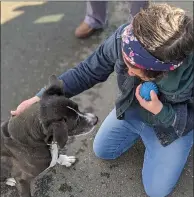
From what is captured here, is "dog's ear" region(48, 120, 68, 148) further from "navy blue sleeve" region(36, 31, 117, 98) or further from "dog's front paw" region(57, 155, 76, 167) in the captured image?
"dog's front paw" region(57, 155, 76, 167)

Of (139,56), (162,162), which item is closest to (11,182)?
(162,162)

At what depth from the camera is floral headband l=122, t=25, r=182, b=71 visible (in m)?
1.99

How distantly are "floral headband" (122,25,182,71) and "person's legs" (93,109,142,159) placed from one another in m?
0.77

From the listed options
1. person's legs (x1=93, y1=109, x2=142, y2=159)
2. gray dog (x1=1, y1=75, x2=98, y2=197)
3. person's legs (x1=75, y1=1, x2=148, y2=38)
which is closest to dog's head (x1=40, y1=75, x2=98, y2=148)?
gray dog (x1=1, y1=75, x2=98, y2=197)

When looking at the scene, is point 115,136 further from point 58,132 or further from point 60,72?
point 60,72

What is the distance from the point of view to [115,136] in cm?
292

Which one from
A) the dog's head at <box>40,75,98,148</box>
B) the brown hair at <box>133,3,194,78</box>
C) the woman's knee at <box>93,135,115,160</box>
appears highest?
the brown hair at <box>133,3,194,78</box>

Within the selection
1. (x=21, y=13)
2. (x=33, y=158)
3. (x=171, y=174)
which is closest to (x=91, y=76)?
(x=33, y=158)

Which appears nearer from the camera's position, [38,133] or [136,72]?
[136,72]

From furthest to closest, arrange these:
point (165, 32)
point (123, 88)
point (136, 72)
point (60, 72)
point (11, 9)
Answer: point (11, 9), point (60, 72), point (123, 88), point (136, 72), point (165, 32)

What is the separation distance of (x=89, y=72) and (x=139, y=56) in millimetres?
726

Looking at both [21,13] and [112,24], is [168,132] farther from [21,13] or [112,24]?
[21,13]

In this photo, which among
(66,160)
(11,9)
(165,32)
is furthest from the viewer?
(11,9)

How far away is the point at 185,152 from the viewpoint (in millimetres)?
2688
